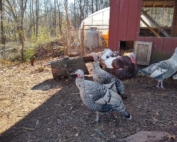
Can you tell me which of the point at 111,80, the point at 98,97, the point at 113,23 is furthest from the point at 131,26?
the point at 98,97

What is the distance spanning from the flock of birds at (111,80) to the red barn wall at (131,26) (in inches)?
27.5

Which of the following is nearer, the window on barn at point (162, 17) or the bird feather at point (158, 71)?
the bird feather at point (158, 71)

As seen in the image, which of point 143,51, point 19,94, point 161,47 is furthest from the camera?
point 143,51

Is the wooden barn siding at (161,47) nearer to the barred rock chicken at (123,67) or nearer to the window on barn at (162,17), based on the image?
the barred rock chicken at (123,67)

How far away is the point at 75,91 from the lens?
13.8 ft

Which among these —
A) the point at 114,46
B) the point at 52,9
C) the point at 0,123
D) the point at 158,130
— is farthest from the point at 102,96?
the point at 52,9

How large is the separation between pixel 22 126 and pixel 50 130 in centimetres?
55

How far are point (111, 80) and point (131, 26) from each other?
218 centimetres

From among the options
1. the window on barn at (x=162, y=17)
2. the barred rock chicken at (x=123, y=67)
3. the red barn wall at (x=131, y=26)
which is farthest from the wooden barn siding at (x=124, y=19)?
the window on barn at (x=162, y=17)

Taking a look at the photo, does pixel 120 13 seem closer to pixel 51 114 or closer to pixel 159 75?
pixel 159 75

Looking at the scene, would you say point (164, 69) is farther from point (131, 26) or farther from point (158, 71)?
point (131, 26)

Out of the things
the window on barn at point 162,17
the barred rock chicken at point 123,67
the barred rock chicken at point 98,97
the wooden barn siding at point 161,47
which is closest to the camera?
the barred rock chicken at point 98,97

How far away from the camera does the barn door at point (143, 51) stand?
494 centimetres

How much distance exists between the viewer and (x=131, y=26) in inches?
195
